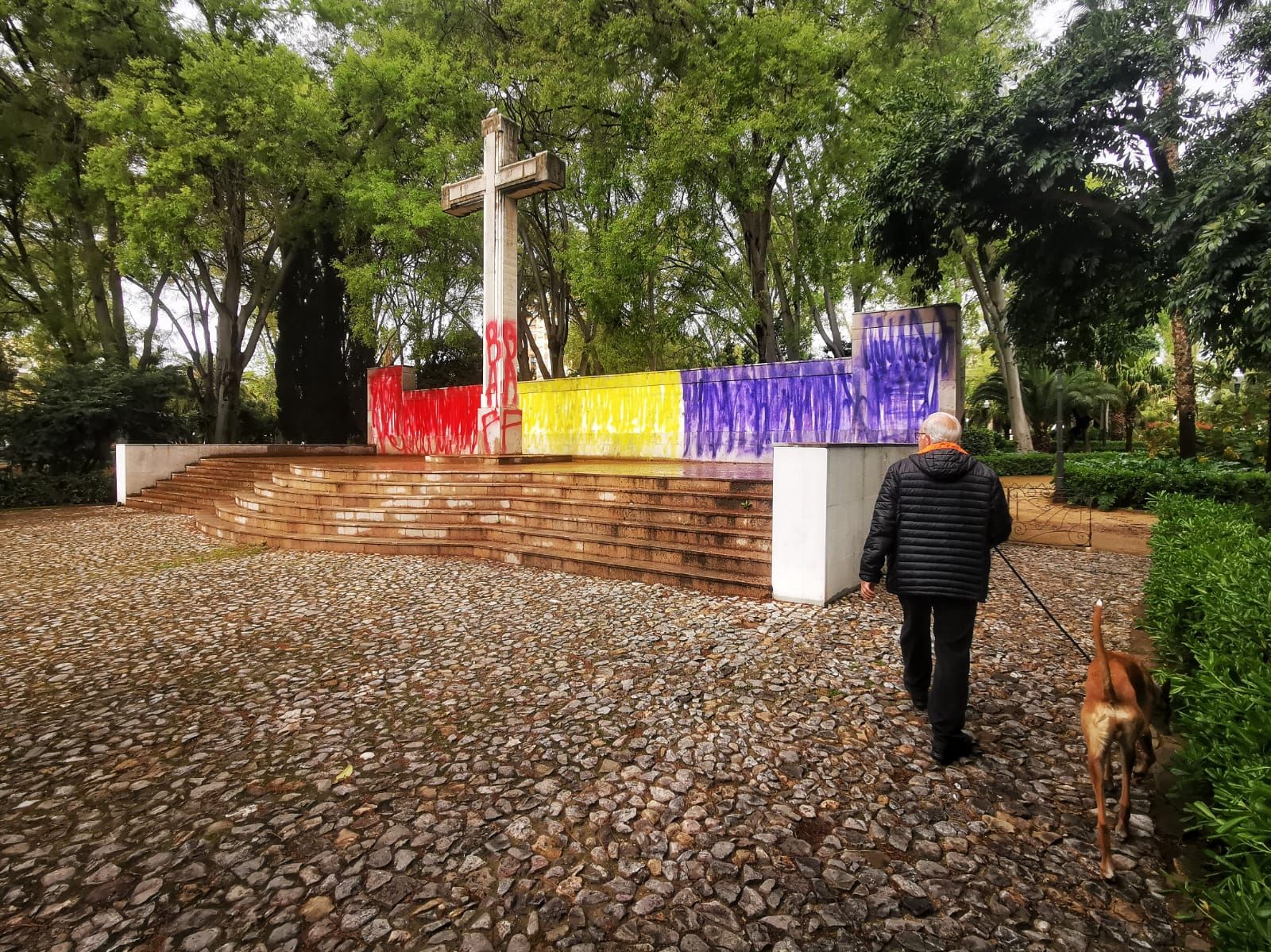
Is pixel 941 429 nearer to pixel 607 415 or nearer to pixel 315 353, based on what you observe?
pixel 607 415

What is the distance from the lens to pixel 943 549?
305 cm

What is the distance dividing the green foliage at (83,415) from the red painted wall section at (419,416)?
5224 millimetres

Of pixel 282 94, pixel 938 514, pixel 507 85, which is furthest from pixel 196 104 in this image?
pixel 938 514

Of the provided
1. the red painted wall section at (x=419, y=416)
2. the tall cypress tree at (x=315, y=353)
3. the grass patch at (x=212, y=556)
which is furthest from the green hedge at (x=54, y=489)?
the grass patch at (x=212, y=556)

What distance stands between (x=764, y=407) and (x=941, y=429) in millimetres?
8302

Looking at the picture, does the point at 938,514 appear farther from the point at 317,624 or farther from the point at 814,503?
the point at 317,624

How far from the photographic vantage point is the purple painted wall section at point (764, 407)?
34.6ft

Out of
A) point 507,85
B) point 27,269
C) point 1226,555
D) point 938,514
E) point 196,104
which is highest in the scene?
point 507,85

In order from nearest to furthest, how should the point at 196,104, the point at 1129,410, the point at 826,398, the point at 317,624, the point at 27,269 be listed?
1. the point at 317,624
2. the point at 826,398
3. the point at 196,104
4. the point at 27,269
5. the point at 1129,410

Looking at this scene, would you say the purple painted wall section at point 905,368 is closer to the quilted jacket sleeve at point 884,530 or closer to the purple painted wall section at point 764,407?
the purple painted wall section at point 764,407

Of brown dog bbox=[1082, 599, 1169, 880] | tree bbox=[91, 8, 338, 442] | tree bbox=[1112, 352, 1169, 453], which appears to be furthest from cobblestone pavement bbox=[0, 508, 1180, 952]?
tree bbox=[1112, 352, 1169, 453]

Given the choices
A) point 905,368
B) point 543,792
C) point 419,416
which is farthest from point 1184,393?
point 419,416

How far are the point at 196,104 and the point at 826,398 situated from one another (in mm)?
16645

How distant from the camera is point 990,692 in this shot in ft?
12.3
